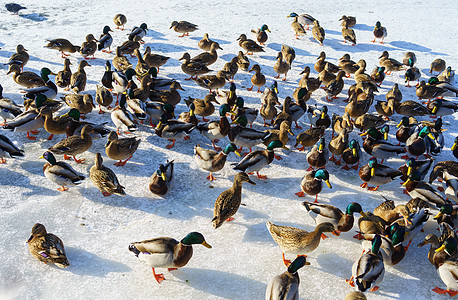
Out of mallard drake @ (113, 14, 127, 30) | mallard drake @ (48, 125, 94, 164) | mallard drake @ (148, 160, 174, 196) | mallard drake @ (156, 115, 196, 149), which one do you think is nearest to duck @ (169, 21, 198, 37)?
mallard drake @ (113, 14, 127, 30)

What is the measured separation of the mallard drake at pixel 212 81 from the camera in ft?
32.9

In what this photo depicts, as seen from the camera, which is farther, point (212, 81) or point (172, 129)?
point (212, 81)

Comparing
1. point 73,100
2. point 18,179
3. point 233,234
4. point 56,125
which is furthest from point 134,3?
point 233,234

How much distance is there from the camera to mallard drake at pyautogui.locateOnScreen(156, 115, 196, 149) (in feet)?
26.3

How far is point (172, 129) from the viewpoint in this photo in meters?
8.01

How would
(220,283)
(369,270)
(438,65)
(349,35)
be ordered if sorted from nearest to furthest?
(369,270), (220,283), (438,65), (349,35)

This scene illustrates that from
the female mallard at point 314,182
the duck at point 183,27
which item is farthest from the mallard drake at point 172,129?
the duck at point 183,27

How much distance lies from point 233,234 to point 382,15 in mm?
13934

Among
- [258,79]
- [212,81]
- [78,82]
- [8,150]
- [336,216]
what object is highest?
[258,79]

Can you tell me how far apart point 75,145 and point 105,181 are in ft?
4.37

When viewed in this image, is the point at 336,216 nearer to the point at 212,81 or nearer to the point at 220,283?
the point at 220,283

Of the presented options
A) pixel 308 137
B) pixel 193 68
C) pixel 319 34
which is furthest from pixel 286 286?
pixel 319 34

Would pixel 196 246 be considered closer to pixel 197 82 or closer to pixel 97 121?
pixel 97 121

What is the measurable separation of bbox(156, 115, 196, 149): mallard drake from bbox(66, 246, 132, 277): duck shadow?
308 centimetres
